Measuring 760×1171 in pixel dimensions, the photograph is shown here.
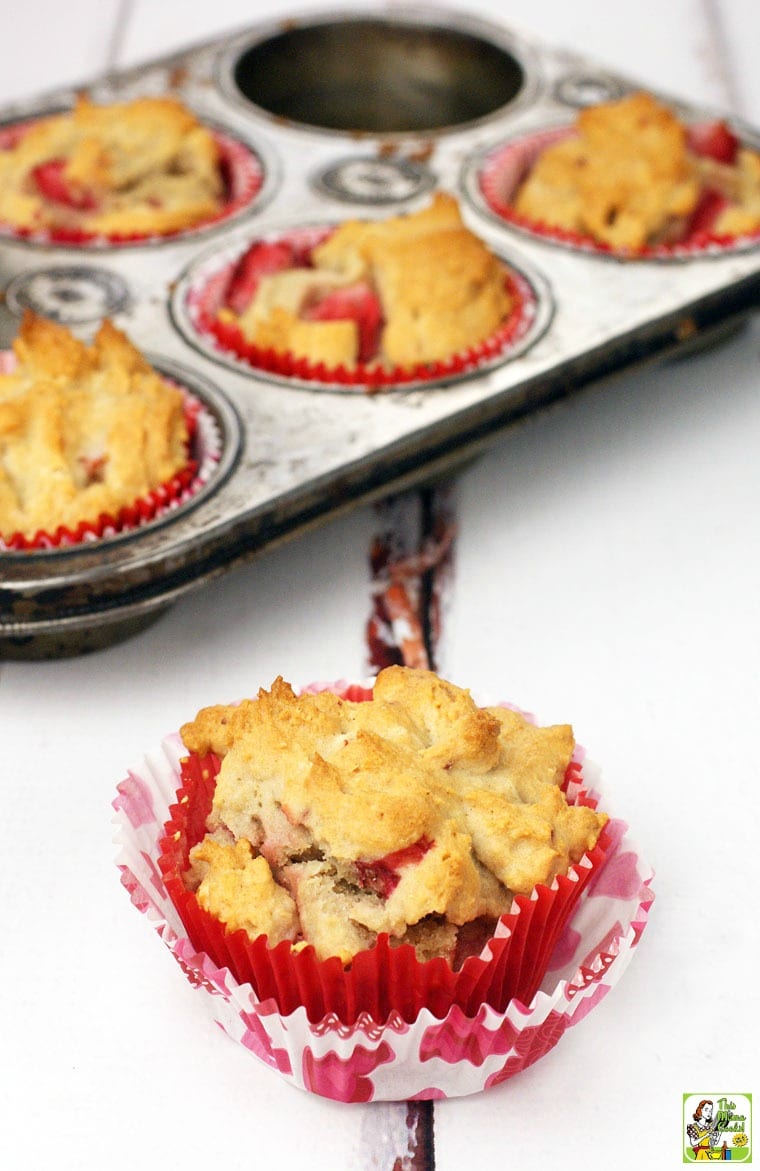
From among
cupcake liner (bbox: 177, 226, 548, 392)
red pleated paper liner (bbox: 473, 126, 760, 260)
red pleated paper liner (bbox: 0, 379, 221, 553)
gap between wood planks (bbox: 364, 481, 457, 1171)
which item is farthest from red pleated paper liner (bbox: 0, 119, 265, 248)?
gap between wood planks (bbox: 364, 481, 457, 1171)

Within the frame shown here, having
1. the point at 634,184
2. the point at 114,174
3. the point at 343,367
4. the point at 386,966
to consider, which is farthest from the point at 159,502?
the point at 634,184

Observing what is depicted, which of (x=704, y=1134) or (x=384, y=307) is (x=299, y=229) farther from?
(x=704, y=1134)

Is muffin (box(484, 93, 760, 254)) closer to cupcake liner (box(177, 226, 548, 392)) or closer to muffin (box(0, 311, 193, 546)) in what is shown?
cupcake liner (box(177, 226, 548, 392))

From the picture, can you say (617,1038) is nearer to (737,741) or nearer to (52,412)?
(737,741)

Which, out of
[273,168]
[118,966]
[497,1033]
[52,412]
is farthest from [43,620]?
[273,168]

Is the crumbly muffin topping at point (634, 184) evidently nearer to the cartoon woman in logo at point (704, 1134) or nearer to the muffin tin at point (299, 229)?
the muffin tin at point (299, 229)

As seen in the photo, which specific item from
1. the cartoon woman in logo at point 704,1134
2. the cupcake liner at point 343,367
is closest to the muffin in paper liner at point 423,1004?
the cartoon woman in logo at point 704,1134
